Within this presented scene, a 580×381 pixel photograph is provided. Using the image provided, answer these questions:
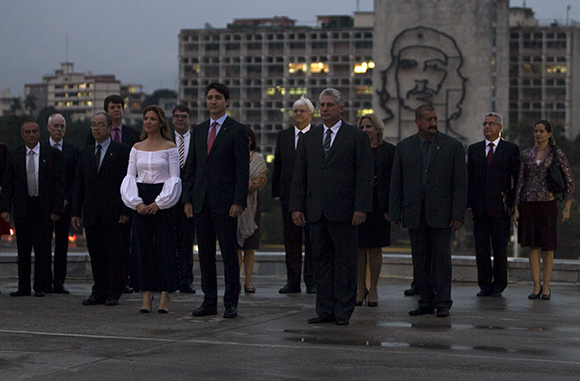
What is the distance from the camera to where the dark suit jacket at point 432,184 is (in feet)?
26.5

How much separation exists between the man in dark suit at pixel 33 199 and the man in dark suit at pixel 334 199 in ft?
11.6

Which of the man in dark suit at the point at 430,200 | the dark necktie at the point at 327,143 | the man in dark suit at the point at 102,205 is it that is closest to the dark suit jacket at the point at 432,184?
the man in dark suit at the point at 430,200

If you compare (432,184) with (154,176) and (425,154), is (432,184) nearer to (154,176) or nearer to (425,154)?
(425,154)

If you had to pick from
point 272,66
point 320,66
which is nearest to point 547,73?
point 320,66

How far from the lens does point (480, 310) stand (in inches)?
336

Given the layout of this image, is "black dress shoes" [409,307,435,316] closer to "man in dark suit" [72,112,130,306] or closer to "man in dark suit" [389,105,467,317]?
"man in dark suit" [389,105,467,317]

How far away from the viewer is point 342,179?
7375 millimetres

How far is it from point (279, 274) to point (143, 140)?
226 inches

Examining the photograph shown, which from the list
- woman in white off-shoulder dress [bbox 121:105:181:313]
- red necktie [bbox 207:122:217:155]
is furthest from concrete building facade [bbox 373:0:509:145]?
red necktie [bbox 207:122:217:155]

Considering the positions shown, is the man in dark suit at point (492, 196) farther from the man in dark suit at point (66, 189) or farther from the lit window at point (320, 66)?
the lit window at point (320, 66)

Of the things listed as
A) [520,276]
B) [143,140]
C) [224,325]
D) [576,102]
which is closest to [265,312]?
[224,325]

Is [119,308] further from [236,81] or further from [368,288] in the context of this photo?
[236,81]

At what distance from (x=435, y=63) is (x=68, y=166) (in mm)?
69781

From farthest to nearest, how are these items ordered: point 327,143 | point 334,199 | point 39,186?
point 39,186 → point 327,143 → point 334,199
